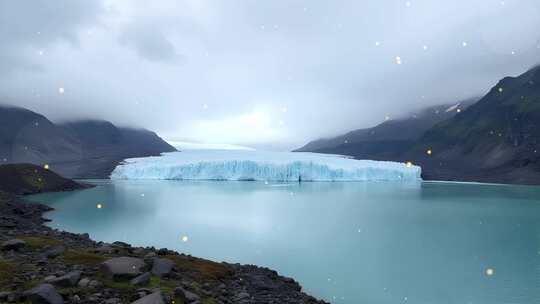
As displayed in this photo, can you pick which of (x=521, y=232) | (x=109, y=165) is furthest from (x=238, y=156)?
(x=521, y=232)

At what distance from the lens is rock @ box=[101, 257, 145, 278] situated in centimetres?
1056

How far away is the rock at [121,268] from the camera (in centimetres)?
1056

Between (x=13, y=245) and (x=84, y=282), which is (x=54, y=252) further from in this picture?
(x=84, y=282)

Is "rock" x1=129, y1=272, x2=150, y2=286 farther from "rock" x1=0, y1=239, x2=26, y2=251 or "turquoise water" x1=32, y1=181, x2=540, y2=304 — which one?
"turquoise water" x1=32, y1=181, x2=540, y2=304

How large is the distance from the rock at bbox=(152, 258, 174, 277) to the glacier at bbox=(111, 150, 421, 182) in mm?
80574

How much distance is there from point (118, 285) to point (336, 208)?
119 ft

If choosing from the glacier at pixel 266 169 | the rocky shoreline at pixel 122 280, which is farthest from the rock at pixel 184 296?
the glacier at pixel 266 169

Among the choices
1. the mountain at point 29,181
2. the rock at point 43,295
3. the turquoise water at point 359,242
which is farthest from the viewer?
the mountain at point 29,181

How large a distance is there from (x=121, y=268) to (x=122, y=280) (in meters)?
0.36

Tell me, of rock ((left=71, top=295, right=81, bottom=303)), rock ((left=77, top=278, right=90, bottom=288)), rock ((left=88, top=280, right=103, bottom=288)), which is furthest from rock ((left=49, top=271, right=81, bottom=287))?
rock ((left=71, top=295, right=81, bottom=303))

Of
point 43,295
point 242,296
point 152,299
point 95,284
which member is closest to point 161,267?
point 242,296

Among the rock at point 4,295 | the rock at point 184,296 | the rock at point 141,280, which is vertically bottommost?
the rock at point 184,296

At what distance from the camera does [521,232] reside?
1197 inches

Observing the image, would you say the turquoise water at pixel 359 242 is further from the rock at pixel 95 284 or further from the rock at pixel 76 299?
the rock at pixel 76 299
